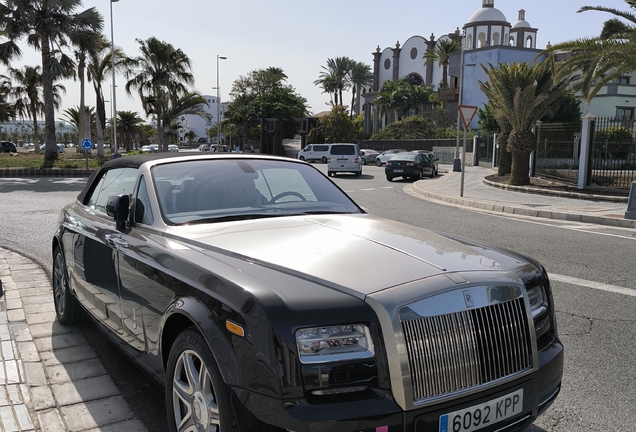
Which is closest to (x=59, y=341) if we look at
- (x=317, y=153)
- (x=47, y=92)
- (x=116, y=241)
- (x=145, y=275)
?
(x=116, y=241)

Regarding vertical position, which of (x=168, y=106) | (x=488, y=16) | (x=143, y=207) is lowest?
(x=143, y=207)

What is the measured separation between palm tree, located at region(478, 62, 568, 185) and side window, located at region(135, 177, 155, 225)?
18.3 m

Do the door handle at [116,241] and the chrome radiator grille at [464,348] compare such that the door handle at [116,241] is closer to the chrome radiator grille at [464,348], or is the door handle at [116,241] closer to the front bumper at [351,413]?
the front bumper at [351,413]

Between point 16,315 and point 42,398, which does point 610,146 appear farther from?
point 42,398

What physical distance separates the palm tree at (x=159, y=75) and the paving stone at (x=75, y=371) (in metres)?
45.3

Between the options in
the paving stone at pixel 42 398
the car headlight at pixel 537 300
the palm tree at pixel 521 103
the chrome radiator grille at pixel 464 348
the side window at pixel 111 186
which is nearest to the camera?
the chrome radiator grille at pixel 464 348

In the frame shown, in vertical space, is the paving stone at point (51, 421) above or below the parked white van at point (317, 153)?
below

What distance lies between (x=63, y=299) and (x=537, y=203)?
14.0m

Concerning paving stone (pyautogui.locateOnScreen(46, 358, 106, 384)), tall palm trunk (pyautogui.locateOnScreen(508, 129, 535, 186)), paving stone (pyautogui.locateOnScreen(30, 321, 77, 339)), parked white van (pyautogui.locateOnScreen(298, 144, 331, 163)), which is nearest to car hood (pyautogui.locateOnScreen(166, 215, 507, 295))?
paving stone (pyautogui.locateOnScreen(46, 358, 106, 384))

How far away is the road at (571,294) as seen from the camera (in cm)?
334

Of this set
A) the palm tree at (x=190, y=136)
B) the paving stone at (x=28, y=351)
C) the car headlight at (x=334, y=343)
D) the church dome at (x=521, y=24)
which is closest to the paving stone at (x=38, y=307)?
the paving stone at (x=28, y=351)

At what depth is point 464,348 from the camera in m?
2.23

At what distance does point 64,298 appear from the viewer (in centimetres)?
473

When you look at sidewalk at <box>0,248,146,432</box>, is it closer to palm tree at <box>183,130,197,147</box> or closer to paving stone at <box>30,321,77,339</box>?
paving stone at <box>30,321,77,339</box>
